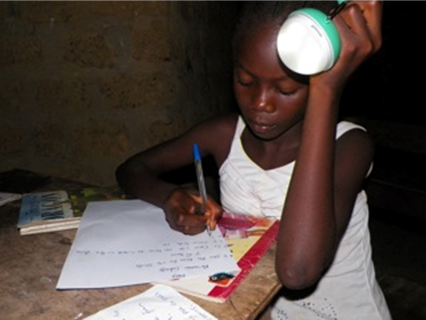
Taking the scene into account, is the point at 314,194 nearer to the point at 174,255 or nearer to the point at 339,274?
the point at 174,255

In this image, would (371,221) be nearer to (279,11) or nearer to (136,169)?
(136,169)

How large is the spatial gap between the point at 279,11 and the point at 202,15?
1289 mm

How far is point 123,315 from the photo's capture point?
621 millimetres

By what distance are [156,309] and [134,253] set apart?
0.18 meters

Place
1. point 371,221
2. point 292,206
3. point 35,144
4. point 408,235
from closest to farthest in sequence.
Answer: point 292,206 < point 35,144 < point 408,235 < point 371,221

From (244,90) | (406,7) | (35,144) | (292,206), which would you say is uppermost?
(406,7)

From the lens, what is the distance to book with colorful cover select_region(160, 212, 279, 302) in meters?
0.67

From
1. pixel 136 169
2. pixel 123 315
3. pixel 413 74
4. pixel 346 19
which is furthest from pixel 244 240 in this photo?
pixel 413 74

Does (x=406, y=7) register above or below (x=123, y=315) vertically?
above

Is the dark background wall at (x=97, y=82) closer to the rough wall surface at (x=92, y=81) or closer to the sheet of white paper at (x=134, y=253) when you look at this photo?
the rough wall surface at (x=92, y=81)

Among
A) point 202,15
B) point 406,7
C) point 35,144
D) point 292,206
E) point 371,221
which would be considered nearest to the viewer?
point 292,206

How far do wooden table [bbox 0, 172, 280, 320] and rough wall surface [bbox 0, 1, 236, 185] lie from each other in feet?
3.86

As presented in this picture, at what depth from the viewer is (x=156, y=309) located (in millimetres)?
634

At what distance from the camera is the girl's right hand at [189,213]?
34.4 inches
